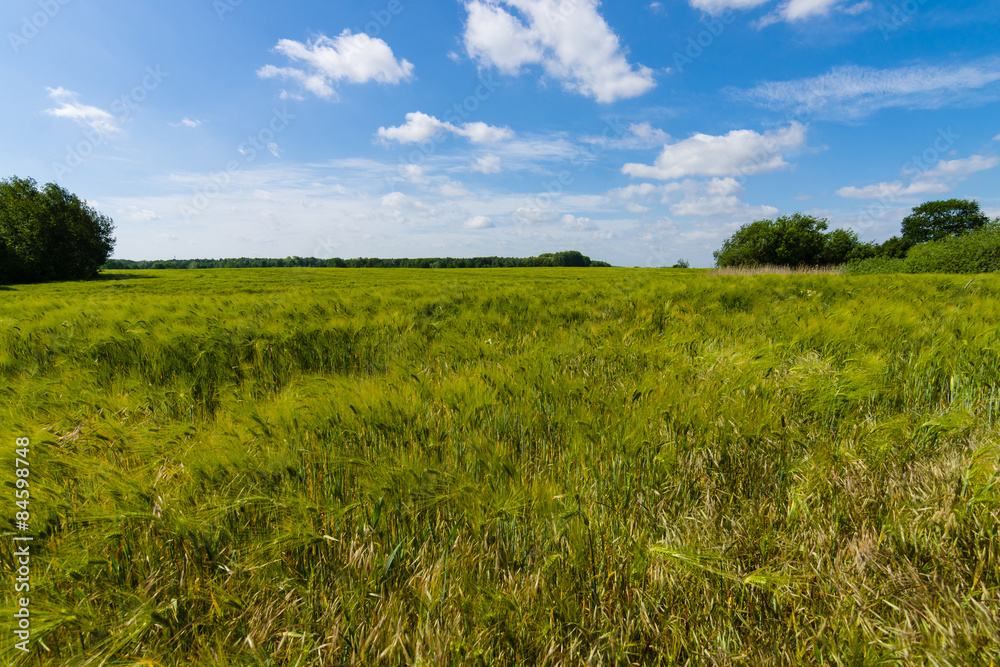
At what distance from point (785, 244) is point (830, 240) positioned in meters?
14.5

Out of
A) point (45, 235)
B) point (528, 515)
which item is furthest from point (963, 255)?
point (45, 235)

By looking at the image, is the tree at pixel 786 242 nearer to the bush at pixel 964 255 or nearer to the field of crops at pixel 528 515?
the bush at pixel 964 255

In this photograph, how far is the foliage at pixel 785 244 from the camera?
48188mm

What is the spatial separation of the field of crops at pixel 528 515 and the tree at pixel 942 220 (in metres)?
78.3

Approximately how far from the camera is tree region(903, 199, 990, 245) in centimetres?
5269

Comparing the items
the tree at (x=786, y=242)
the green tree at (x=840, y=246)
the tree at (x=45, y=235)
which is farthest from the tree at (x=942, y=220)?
the tree at (x=45, y=235)

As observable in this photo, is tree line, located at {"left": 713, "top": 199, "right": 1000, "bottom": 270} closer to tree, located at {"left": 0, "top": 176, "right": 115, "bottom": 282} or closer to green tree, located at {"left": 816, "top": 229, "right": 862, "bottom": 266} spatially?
green tree, located at {"left": 816, "top": 229, "right": 862, "bottom": 266}

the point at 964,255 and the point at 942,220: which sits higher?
the point at 942,220

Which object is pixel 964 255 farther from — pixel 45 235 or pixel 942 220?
pixel 45 235

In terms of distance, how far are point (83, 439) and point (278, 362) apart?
6.52 feet

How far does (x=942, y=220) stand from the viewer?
5403cm

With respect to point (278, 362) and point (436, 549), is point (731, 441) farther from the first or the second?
point (278, 362)

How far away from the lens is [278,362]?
13.7ft

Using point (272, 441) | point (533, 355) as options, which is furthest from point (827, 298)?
point (272, 441)
